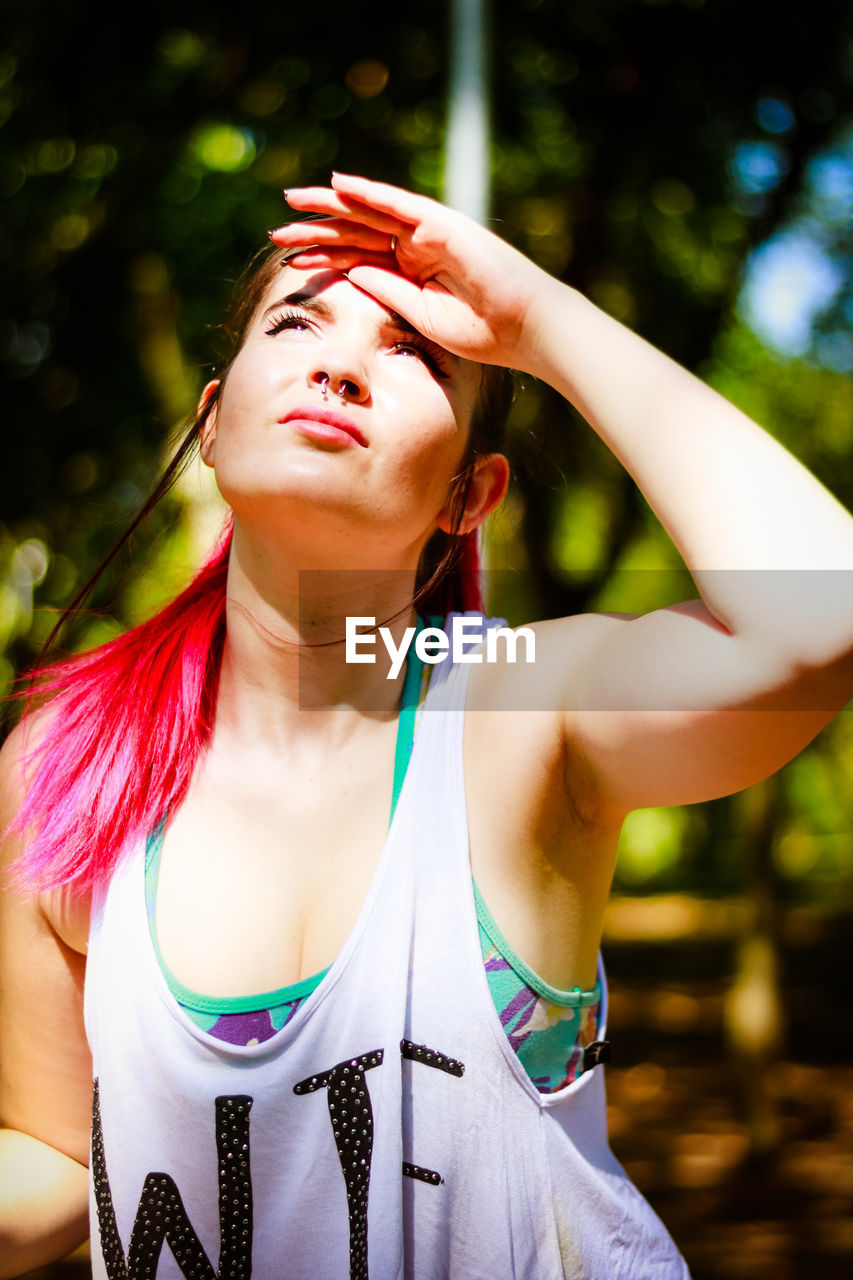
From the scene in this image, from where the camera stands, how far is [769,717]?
1240 mm

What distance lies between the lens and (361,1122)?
4.75 feet

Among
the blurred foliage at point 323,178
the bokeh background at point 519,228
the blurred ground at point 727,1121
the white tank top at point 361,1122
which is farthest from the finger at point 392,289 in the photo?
the blurred ground at point 727,1121

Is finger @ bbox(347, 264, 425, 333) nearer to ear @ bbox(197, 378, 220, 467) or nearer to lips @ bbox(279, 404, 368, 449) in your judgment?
lips @ bbox(279, 404, 368, 449)

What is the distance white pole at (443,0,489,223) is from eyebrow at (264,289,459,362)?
182 centimetres

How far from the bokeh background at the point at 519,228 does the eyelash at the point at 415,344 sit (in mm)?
1346

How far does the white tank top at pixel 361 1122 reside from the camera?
1.43 meters

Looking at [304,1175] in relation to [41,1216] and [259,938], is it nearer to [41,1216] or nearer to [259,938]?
[259,938]

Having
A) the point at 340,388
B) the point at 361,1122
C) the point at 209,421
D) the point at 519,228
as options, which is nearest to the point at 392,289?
the point at 340,388

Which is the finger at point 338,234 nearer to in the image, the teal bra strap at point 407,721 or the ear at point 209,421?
the ear at point 209,421

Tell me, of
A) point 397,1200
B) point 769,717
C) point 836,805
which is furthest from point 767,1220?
point 836,805

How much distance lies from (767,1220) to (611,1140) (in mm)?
1098

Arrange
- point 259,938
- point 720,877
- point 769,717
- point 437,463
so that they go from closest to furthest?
point 769,717 < point 259,938 < point 437,463 < point 720,877

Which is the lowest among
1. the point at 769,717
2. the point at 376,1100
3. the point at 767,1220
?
the point at 767,1220

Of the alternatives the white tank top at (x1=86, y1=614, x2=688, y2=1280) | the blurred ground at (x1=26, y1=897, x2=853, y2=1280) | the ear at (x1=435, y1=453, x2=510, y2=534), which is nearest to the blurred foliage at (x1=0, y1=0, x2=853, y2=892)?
the ear at (x1=435, y1=453, x2=510, y2=534)
